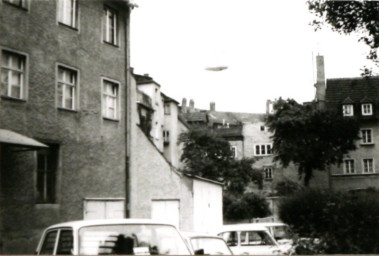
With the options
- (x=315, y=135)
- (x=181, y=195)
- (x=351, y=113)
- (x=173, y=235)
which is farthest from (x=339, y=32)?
(x=351, y=113)

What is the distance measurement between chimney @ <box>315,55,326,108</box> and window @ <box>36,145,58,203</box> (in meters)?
40.1

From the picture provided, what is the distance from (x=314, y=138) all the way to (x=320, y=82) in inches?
343

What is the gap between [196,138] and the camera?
5003cm

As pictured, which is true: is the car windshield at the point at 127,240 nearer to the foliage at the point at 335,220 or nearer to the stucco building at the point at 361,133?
the foliage at the point at 335,220

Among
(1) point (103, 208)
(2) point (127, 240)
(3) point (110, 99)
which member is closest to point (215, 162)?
(3) point (110, 99)

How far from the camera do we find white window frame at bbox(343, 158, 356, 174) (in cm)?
5050

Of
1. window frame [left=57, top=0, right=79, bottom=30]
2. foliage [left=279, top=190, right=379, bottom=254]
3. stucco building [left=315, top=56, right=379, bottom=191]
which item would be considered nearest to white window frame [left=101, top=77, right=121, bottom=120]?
window frame [left=57, top=0, right=79, bottom=30]

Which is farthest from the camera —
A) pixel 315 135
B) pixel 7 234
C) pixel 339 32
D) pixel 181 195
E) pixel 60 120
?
pixel 315 135

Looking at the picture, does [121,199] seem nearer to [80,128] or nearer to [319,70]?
[80,128]

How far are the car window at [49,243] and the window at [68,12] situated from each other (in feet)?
38.6

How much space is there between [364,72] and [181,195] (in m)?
12.0

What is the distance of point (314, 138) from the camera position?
4662 centimetres

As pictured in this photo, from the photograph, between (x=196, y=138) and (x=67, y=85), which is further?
(x=196, y=138)

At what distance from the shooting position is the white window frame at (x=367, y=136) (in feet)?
166
